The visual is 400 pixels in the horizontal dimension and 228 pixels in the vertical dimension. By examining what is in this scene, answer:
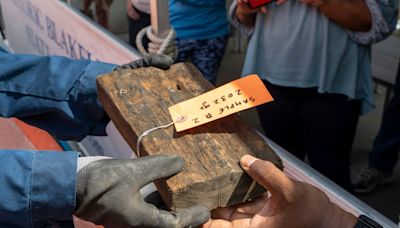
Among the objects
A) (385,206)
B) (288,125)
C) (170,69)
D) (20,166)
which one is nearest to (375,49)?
(385,206)

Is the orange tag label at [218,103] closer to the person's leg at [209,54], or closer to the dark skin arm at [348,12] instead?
the dark skin arm at [348,12]

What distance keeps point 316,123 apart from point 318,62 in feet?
0.84

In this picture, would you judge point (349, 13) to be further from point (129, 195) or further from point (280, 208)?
point (129, 195)

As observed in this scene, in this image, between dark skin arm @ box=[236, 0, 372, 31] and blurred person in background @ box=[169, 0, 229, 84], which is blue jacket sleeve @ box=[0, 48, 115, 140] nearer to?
dark skin arm @ box=[236, 0, 372, 31]

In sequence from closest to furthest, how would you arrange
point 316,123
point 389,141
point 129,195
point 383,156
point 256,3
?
1. point 129,195
2. point 256,3
3. point 316,123
4. point 389,141
5. point 383,156

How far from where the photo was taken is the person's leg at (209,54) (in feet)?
8.32

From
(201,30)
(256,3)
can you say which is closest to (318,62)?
(256,3)

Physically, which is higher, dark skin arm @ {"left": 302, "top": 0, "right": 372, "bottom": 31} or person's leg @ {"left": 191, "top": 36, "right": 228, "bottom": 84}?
dark skin arm @ {"left": 302, "top": 0, "right": 372, "bottom": 31}

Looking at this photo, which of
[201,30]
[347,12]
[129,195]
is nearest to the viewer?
[129,195]

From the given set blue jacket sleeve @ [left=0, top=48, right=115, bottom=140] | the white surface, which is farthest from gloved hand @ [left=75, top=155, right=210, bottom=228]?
the white surface

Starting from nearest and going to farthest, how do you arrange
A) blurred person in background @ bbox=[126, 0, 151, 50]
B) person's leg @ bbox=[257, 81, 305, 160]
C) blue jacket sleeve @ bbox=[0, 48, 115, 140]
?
blue jacket sleeve @ bbox=[0, 48, 115, 140] → person's leg @ bbox=[257, 81, 305, 160] → blurred person in background @ bbox=[126, 0, 151, 50]

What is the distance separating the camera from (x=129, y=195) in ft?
3.09

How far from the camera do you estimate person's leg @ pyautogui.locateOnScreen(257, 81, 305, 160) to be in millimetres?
1990

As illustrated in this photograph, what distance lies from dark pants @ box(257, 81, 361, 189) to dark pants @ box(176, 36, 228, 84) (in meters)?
0.55
